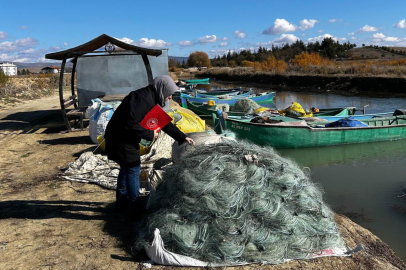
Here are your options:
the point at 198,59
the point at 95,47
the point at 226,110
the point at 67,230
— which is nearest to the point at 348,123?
the point at 226,110

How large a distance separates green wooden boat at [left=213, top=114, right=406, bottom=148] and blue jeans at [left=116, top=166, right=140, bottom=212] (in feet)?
23.6

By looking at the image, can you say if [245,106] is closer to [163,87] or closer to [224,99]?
[224,99]

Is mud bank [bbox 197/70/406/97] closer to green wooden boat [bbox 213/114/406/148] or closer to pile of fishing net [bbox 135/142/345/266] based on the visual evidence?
green wooden boat [bbox 213/114/406/148]

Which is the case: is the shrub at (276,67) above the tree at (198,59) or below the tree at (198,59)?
below

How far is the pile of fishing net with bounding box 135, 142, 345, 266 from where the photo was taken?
3.31 meters

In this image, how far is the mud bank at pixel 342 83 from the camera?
2767 centimetres

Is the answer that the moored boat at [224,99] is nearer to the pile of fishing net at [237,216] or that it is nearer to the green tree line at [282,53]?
the pile of fishing net at [237,216]

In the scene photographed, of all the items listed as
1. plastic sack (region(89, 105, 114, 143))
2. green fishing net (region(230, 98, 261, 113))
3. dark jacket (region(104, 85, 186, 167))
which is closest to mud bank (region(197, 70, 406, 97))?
green fishing net (region(230, 98, 261, 113))

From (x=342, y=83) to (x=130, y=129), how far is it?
106ft

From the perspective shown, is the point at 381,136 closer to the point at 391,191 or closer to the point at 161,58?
the point at 391,191

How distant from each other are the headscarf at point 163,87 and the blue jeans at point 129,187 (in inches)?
33.5

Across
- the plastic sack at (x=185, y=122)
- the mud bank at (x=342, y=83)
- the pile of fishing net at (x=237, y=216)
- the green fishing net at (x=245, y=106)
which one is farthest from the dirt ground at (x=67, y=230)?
the mud bank at (x=342, y=83)

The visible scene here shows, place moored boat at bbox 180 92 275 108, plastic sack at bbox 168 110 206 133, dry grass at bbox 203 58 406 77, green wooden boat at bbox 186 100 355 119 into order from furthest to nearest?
dry grass at bbox 203 58 406 77 < moored boat at bbox 180 92 275 108 < green wooden boat at bbox 186 100 355 119 < plastic sack at bbox 168 110 206 133

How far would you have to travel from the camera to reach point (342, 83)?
1282 inches
